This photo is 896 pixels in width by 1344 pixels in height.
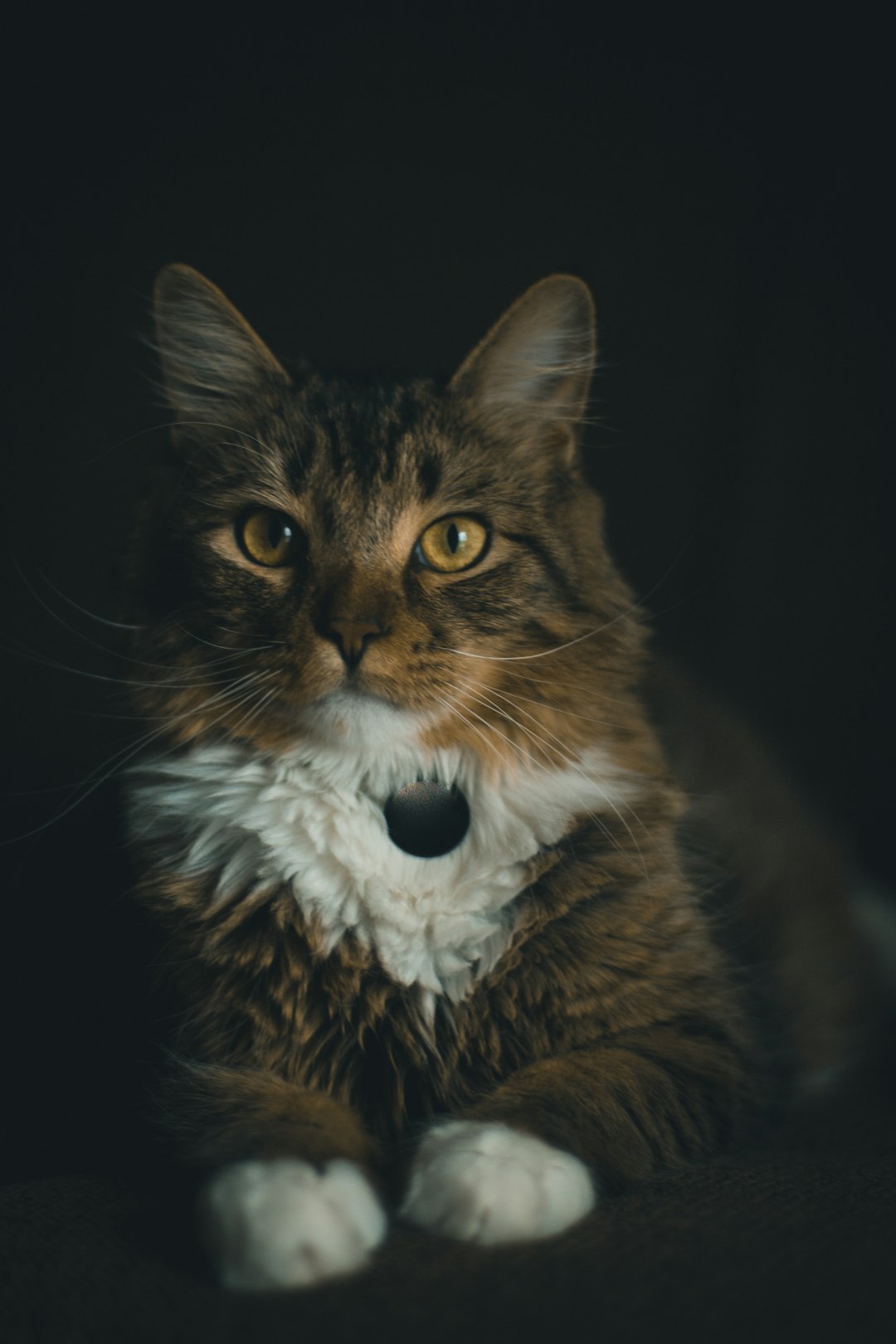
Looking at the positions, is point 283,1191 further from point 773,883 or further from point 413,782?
point 773,883

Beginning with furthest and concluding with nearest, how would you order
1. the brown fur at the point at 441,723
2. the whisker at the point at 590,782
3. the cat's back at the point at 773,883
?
1. the cat's back at the point at 773,883
2. the whisker at the point at 590,782
3. the brown fur at the point at 441,723

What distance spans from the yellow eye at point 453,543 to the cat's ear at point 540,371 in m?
0.19

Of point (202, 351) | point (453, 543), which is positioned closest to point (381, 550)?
point (453, 543)

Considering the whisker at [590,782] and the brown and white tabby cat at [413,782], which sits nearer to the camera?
the brown and white tabby cat at [413,782]

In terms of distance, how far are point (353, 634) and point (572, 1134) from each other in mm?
575

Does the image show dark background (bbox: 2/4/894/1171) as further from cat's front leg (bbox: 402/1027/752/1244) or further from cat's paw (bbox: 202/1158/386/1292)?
cat's paw (bbox: 202/1158/386/1292)

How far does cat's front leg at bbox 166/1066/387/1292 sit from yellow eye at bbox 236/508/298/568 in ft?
2.09

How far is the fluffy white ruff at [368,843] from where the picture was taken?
125 centimetres

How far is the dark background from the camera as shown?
204cm

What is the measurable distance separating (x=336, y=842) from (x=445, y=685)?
229 millimetres

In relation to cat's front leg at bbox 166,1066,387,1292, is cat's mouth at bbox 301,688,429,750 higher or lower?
higher

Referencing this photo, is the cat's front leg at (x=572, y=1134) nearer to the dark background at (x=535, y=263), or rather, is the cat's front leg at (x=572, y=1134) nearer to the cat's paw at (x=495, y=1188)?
the cat's paw at (x=495, y=1188)

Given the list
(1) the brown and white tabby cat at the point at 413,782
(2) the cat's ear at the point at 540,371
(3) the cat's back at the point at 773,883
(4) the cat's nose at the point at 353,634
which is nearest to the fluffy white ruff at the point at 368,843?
(1) the brown and white tabby cat at the point at 413,782

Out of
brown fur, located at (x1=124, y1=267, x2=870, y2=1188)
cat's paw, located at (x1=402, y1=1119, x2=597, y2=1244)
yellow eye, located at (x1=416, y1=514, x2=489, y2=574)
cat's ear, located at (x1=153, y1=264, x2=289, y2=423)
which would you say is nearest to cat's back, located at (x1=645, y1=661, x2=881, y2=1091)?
brown fur, located at (x1=124, y1=267, x2=870, y2=1188)
